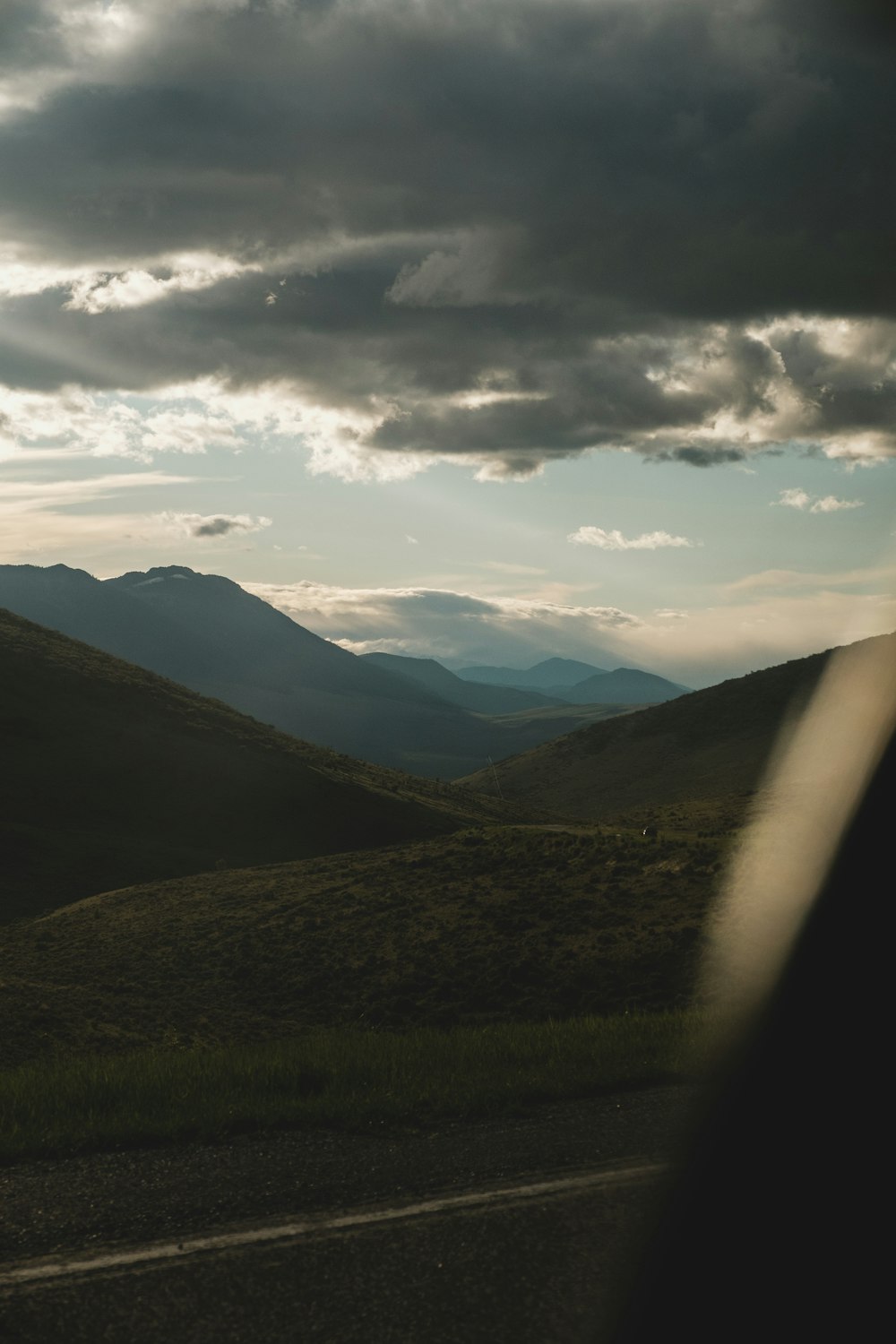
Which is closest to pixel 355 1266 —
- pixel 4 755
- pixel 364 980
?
pixel 364 980

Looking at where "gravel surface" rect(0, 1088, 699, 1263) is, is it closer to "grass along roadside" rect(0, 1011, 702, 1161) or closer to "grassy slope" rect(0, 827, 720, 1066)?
"grass along roadside" rect(0, 1011, 702, 1161)

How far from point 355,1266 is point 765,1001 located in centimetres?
798

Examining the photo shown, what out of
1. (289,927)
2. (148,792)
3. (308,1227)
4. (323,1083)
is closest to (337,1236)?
(308,1227)

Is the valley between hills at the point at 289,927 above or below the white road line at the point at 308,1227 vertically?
below

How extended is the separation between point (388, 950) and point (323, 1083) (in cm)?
1498

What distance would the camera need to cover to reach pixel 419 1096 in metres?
8.66

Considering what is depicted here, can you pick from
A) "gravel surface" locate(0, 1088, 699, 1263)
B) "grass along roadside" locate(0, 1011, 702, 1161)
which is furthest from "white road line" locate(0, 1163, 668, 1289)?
"grass along roadside" locate(0, 1011, 702, 1161)

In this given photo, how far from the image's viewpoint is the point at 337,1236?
585 cm

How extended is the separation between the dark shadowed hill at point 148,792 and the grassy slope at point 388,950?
18.4m

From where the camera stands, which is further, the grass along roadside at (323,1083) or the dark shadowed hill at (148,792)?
the dark shadowed hill at (148,792)

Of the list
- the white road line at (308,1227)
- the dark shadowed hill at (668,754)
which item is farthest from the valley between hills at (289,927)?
the dark shadowed hill at (668,754)

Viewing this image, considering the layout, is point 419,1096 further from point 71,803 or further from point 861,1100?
point 71,803

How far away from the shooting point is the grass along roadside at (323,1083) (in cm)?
810

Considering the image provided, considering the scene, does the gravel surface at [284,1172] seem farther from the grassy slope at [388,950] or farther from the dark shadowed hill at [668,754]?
the dark shadowed hill at [668,754]
